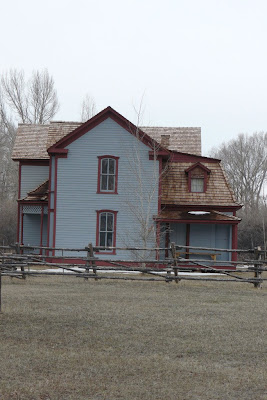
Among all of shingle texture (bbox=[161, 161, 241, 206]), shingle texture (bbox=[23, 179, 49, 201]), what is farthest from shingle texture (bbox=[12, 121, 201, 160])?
shingle texture (bbox=[161, 161, 241, 206])

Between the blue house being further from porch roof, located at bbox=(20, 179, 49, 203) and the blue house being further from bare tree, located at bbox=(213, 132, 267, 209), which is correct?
bare tree, located at bbox=(213, 132, 267, 209)

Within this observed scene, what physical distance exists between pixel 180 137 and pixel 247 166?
3206 cm

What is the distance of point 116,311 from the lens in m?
16.1

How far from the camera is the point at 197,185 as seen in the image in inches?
1433

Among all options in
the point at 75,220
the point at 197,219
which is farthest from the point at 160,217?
the point at 75,220

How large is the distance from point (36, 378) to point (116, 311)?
22.7 ft

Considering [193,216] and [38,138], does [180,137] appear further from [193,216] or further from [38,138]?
[38,138]

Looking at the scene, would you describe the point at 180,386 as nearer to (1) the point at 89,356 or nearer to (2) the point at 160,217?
(1) the point at 89,356

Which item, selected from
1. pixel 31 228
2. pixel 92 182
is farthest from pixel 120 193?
pixel 31 228

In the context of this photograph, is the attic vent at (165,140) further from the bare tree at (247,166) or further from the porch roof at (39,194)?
the bare tree at (247,166)

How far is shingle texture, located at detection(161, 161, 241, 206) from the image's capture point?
35.8 m

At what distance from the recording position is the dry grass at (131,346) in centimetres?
881

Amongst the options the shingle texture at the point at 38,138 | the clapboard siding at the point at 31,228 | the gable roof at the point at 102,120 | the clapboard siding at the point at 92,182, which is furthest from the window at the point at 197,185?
the clapboard siding at the point at 31,228

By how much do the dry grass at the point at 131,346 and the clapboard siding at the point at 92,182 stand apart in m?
14.7
